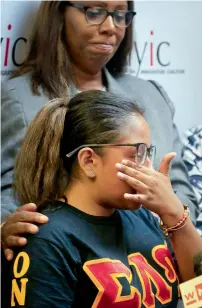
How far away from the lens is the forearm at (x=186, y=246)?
0.79 m

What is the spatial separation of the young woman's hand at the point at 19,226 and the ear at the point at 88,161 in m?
0.10

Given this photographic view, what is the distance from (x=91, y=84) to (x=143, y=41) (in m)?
0.29

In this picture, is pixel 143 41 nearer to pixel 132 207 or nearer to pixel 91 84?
pixel 91 84

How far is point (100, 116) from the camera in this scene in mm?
766

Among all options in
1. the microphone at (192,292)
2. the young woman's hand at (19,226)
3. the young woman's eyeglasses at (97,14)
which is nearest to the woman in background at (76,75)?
the young woman's eyeglasses at (97,14)

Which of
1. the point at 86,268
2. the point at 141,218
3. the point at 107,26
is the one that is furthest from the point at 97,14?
the point at 86,268

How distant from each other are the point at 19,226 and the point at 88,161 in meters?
0.14

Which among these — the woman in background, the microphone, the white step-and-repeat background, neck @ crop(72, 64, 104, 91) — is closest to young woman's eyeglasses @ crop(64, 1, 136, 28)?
the woman in background

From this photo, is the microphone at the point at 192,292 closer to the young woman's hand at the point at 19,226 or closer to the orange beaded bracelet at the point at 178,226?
the orange beaded bracelet at the point at 178,226

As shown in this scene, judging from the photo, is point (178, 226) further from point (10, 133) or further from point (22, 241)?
point (10, 133)

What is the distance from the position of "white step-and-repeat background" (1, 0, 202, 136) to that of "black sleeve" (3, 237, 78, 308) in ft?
2.21

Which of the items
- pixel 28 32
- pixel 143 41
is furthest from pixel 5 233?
pixel 143 41

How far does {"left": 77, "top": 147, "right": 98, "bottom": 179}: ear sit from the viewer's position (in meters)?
0.76

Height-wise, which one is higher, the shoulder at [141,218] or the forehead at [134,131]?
the forehead at [134,131]
